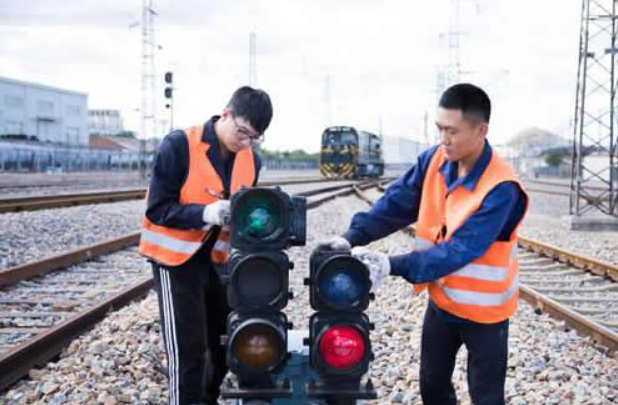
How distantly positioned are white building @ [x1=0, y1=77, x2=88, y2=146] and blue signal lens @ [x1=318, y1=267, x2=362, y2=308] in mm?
47341

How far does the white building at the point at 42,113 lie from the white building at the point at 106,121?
3227 cm

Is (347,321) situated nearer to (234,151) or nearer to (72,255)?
(234,151)

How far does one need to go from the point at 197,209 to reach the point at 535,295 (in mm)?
4887

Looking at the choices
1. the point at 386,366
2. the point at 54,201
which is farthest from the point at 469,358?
the point at 54,201

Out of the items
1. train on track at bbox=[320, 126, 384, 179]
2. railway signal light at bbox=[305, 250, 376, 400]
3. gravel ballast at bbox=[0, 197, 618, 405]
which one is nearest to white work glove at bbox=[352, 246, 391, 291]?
railway signal light at bbox=[305, 250, 376, 400]

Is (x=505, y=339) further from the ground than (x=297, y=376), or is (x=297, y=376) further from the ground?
(x=505, y=339)

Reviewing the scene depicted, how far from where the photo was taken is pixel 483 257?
114 inches

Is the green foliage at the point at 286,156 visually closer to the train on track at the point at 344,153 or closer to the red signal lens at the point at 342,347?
the train on track at the point at 344,153

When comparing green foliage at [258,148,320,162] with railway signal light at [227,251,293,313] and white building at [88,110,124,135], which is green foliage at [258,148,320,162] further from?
railway signal light at [227,251,293,313]

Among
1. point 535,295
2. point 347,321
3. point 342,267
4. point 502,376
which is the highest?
point 342,267

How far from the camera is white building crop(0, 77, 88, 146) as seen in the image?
50156 millimetres

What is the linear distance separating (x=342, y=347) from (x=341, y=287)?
0.69 ft

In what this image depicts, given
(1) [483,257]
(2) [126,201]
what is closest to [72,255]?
(1) [483,257]

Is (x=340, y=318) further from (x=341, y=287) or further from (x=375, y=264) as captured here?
(x=375, y=264)
